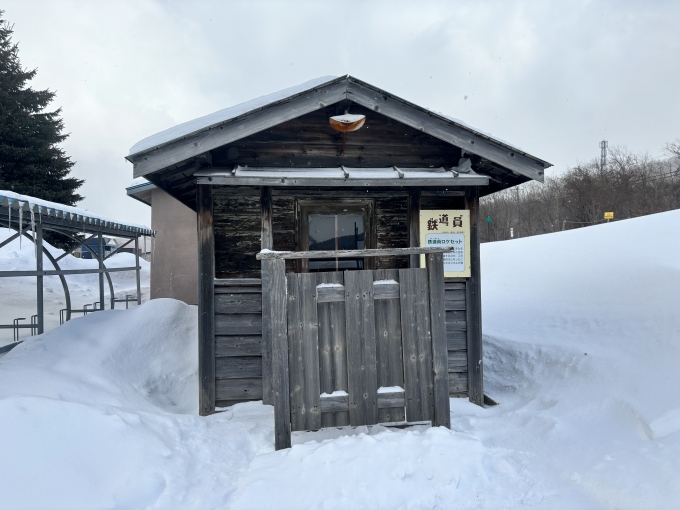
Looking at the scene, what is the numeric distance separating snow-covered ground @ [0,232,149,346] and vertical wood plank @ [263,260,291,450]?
9687 mm

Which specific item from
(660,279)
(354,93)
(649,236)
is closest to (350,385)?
(354,93)

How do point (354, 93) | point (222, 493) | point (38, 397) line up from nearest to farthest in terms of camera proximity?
1. point (222, 493)
2. point (38, 397)
3. point (354, 93)

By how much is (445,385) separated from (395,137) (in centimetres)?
337

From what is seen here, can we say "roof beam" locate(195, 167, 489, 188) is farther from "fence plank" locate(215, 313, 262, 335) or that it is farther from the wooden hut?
"fence plank" locate(215, 313, 262, 335)

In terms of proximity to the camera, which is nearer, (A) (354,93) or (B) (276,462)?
(B) (276,462)

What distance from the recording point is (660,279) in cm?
759

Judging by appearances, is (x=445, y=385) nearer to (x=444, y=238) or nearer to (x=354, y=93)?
(x=444, y=238)

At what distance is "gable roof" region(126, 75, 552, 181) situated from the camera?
178 inches

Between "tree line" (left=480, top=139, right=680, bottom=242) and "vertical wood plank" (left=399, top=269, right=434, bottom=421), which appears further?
"tree line" (left=480, top=139, right=680, bottom=242)

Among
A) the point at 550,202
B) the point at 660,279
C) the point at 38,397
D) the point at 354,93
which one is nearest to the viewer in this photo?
the point at 38,397

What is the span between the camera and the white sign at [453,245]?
551cm

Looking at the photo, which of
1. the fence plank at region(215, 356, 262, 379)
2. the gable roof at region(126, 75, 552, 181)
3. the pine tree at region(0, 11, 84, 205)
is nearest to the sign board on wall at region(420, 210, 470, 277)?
the gable roof at region(126, 75, 552, 181)

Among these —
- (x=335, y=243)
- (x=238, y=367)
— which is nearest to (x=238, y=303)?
(x=238, y=367)

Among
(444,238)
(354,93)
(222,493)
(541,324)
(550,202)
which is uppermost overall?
(550,202)
